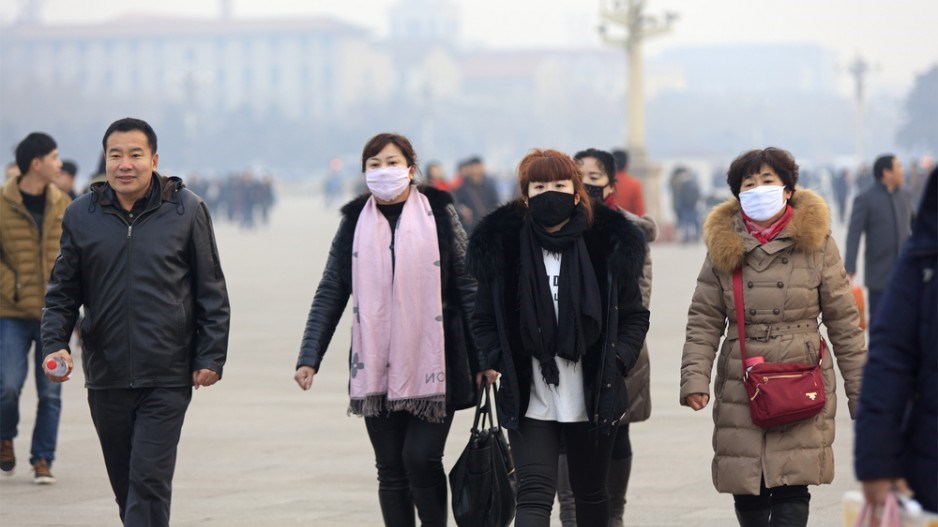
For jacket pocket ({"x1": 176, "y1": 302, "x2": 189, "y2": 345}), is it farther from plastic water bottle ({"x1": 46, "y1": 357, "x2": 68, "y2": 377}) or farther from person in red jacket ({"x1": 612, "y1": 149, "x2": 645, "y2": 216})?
person in red jacket ({"x1": 612, "y1": 149, "x2": 645, "y2": 216})

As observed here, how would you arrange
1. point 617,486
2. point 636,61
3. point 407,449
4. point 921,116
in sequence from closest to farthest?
point 407,449
point 617,486
point 636,61
point 921,116

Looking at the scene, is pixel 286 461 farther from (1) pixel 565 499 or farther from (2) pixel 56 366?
(2) pixel 56 366

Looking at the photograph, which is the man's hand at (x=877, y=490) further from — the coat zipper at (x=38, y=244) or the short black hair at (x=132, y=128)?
the coat zipper at (x=38, y=244)

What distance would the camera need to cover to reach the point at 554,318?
5.30 m

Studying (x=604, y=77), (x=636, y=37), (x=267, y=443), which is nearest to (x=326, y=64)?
(x=604, y=77)

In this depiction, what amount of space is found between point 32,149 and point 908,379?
201 inches

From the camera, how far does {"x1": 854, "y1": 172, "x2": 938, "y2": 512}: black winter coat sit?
144 inches

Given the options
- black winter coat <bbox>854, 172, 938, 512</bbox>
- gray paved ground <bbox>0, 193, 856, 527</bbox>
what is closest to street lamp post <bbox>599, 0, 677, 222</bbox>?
gray paved ground <bbox>0, 193, 856, 527</bbox>

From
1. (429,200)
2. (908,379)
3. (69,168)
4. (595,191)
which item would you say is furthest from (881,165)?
(908,379)

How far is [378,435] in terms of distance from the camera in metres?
5.84

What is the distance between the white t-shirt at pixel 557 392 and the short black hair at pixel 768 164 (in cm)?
62

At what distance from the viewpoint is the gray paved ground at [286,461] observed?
23.3 feet

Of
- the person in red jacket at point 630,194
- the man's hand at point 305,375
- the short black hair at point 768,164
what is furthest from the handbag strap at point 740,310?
the person in red jacket at point 630,194

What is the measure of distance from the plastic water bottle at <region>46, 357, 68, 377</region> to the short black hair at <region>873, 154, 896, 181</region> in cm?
703
